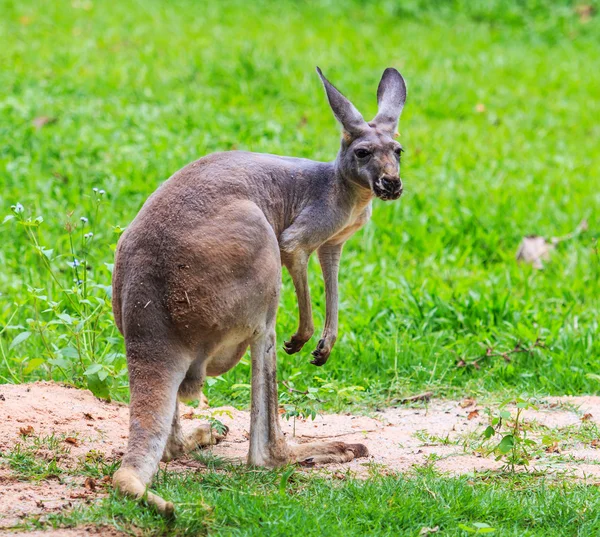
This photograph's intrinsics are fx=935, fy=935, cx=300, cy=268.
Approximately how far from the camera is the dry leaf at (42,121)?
27.0 ft

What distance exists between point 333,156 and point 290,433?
13.1ft

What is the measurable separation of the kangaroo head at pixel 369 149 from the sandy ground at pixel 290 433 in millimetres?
1191

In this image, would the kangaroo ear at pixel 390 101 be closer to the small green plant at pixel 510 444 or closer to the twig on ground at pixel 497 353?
the small green plant at pixel 510 444

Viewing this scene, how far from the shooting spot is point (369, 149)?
4113 mm

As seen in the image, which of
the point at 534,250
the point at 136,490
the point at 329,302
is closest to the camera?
the point at 136,490

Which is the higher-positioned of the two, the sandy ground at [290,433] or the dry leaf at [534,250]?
the dry leaf at [534,250]

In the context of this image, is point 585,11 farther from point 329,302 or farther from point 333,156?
point 329,302

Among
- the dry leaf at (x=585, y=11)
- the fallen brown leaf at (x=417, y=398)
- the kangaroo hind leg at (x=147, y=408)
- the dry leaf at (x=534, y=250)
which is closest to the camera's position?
the kangaroo hind leg at (x=147, y=408)

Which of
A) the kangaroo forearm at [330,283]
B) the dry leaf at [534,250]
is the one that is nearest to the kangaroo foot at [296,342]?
the kangaroo forearm at [330,283]

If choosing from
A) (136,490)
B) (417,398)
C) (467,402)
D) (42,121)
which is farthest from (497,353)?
(42,121)

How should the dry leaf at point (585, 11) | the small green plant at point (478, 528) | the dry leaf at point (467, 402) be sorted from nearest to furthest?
the small green plant at point (478, 528) → the dry leaf at point (467, 402) → the dry leaf at point (585, 11)

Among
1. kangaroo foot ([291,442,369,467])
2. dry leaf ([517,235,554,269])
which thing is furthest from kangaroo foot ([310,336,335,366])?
dry leaf ([517,235,554,269])

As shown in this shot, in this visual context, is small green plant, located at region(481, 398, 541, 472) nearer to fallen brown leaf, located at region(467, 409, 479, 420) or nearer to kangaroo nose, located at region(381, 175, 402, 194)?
fallen brown leaf, located at region(467, 409, 479, 420)

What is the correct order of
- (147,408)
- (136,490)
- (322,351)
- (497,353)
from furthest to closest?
(497,353) → (322,351) → (147,408) → (136,490)
